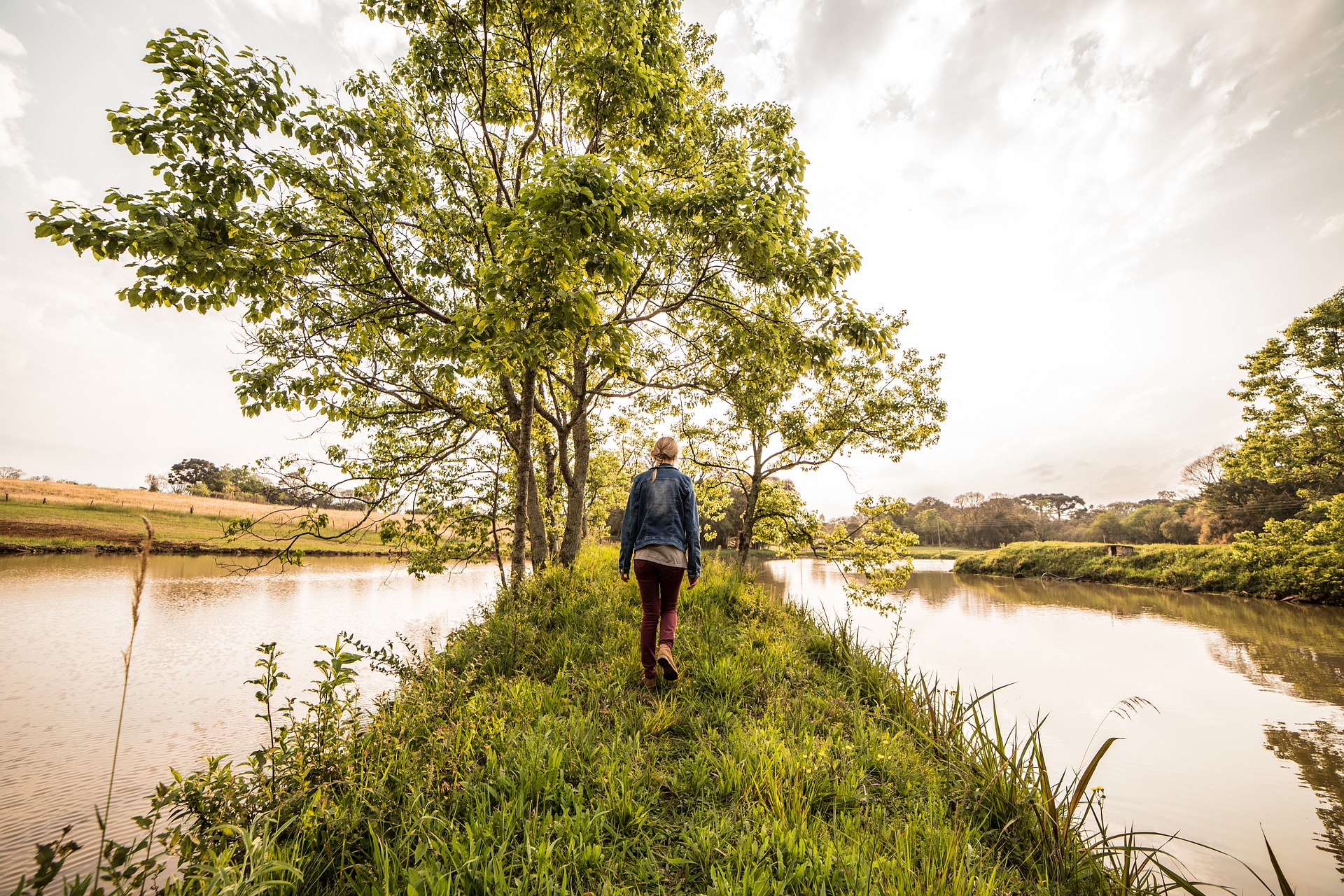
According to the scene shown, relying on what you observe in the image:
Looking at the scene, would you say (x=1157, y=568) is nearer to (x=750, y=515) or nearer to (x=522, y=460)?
(x=750, y=515)

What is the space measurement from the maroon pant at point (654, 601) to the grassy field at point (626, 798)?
0.41m

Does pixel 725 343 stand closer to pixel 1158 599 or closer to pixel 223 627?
pixel 223 627

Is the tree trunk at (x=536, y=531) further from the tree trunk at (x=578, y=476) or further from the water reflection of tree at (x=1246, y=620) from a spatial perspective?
the water reflection of tree at (x=1246, y=620)

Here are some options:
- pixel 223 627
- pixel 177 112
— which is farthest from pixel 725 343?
pixel 223 627

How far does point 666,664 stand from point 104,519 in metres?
43.8

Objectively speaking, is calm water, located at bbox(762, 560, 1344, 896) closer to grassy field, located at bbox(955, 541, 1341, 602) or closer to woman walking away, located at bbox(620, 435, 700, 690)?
grassy field, located at bbox(955, 541, 1341, 602)

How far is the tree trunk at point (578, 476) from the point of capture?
8.33 m

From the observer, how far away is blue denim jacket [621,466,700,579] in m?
4.98

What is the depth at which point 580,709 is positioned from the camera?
4129 millimetres

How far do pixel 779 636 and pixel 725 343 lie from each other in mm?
4193

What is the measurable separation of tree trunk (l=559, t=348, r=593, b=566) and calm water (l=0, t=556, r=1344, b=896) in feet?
7.48

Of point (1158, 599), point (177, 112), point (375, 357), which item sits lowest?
point (1158, 599)

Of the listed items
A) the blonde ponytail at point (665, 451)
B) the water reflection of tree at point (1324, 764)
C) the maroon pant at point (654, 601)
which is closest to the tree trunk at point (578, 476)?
the blonde ponytail at point (665, 451)

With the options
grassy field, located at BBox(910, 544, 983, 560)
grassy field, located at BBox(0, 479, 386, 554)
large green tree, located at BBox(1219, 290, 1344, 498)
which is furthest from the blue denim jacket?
grassy field, located at BBox(910, 544, 983, 560)
